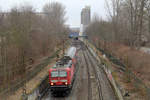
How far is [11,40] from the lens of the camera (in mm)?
18906

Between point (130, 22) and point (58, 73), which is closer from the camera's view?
point (58, 73)

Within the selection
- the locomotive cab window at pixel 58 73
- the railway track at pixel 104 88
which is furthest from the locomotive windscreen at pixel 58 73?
the railway track at pixel 104 88

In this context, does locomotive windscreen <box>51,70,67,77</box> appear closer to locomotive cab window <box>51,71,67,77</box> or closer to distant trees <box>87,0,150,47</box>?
locomotive cab window <box>51,71,67,77</box>

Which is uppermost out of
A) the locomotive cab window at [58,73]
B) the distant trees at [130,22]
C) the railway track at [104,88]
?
the distant trees at [130,22]

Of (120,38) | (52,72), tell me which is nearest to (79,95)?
(52,72)

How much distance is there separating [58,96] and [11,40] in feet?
24.4

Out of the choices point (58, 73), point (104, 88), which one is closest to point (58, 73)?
point (58, 73)

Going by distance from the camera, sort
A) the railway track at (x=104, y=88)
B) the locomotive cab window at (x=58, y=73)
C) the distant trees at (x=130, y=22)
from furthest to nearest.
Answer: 1. the distant trees at (x=130, y=22)
2. the railway track at (x=104, y=88)
3. the locomotive cab window at (x=58, y=73)

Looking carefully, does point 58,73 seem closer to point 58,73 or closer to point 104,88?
point 58,73

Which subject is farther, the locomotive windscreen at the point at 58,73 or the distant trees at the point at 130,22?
the distant trees at the point at 130,22

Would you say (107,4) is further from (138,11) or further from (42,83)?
(42,83)

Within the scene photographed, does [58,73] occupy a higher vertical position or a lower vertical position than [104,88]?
Answer: higher

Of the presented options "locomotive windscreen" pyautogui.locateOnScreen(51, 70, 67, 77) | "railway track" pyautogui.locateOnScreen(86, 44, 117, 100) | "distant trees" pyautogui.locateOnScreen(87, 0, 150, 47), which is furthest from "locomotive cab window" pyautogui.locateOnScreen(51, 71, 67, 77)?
"distant trees" pyautogui.locateOnScreen(87, 0, 150, 47)

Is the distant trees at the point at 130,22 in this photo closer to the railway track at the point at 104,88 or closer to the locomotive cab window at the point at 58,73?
the railway track at the point at 104,88
